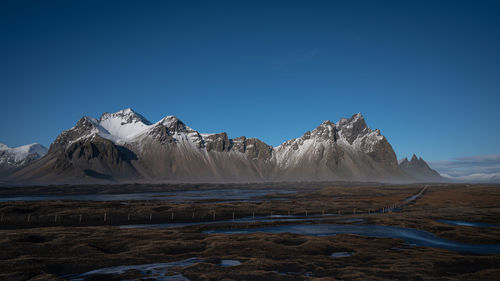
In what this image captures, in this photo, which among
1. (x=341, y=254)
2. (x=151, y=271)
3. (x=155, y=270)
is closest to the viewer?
(x=151, y=271)

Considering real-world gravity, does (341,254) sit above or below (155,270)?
above

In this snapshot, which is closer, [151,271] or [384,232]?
[151,271]

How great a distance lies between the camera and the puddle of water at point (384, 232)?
41625 millimetres

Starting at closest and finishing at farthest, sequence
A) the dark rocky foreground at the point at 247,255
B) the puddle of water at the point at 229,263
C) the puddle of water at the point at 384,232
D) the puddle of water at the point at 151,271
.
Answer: the puddle of water at the point at 151,271 → the dark rocky foreground at the point at 247,255 → the puddle of water at the point at 229,263 → the puddle of water at the point at 384,232

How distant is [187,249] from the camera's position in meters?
39.3

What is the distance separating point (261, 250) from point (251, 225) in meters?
22.5

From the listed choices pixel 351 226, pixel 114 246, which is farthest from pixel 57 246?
pixel 351 226

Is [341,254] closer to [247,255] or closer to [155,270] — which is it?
[247,255]

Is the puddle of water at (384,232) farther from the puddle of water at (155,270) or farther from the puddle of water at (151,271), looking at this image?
the puddle of water at (151,271)

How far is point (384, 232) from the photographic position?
52906 millimetres

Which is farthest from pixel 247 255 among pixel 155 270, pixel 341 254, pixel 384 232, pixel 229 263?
pixel 384 232

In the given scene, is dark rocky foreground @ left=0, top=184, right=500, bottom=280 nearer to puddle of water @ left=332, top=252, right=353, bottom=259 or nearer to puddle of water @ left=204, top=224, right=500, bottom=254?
puddle of water @ left=332, top=252, right=353, bottom=259

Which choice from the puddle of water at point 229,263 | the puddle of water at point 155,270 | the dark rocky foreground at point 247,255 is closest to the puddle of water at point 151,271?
the puddle of water at point 155,270

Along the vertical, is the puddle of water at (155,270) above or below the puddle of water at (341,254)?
below
